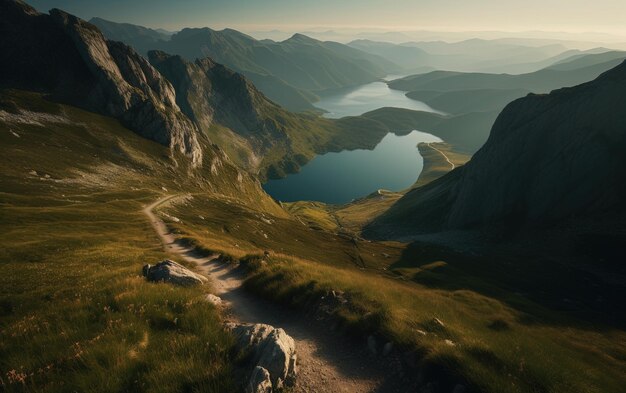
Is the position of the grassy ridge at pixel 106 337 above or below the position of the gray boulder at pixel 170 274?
above

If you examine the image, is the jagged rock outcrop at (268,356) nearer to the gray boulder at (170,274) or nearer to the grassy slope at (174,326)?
the grassy slope at (174,326)

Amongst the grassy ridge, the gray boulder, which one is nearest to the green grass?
the gray boulder

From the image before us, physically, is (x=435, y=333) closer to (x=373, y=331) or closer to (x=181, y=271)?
(x=373, y=331)

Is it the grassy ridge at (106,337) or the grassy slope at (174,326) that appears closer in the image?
the grassy ridge at (106,337)

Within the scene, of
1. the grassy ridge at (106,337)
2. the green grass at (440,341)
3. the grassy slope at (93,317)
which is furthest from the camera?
the green grass at (440,341)

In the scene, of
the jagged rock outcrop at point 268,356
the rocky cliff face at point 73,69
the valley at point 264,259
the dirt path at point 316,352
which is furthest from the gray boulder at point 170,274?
the rocky cliff face at point 73,69

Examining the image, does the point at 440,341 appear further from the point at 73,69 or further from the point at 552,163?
the point at 73,69
